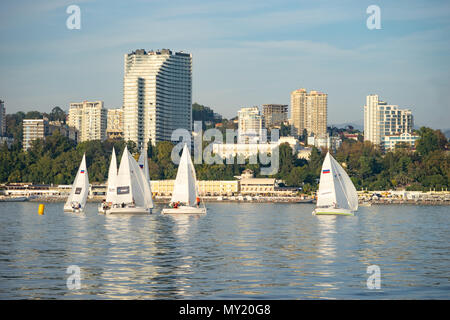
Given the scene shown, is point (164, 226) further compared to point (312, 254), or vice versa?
point (164, 226)

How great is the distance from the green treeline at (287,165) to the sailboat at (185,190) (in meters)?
99.6

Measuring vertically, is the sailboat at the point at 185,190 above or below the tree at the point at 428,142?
below

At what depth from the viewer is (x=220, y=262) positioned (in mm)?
30922

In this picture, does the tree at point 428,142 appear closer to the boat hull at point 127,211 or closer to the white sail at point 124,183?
the boat hull at point 127,211

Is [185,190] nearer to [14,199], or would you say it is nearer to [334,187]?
[334,187]

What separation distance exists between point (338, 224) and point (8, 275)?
35.9m

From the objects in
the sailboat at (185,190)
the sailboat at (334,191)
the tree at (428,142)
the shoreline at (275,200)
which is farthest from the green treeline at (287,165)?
the sailboat at (185,190)

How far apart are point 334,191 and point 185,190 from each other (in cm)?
1386

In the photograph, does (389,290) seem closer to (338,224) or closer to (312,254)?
(312,254)

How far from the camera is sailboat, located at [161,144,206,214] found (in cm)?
6506

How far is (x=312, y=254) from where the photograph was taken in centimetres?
3444

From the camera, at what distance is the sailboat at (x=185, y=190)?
65.1 m
